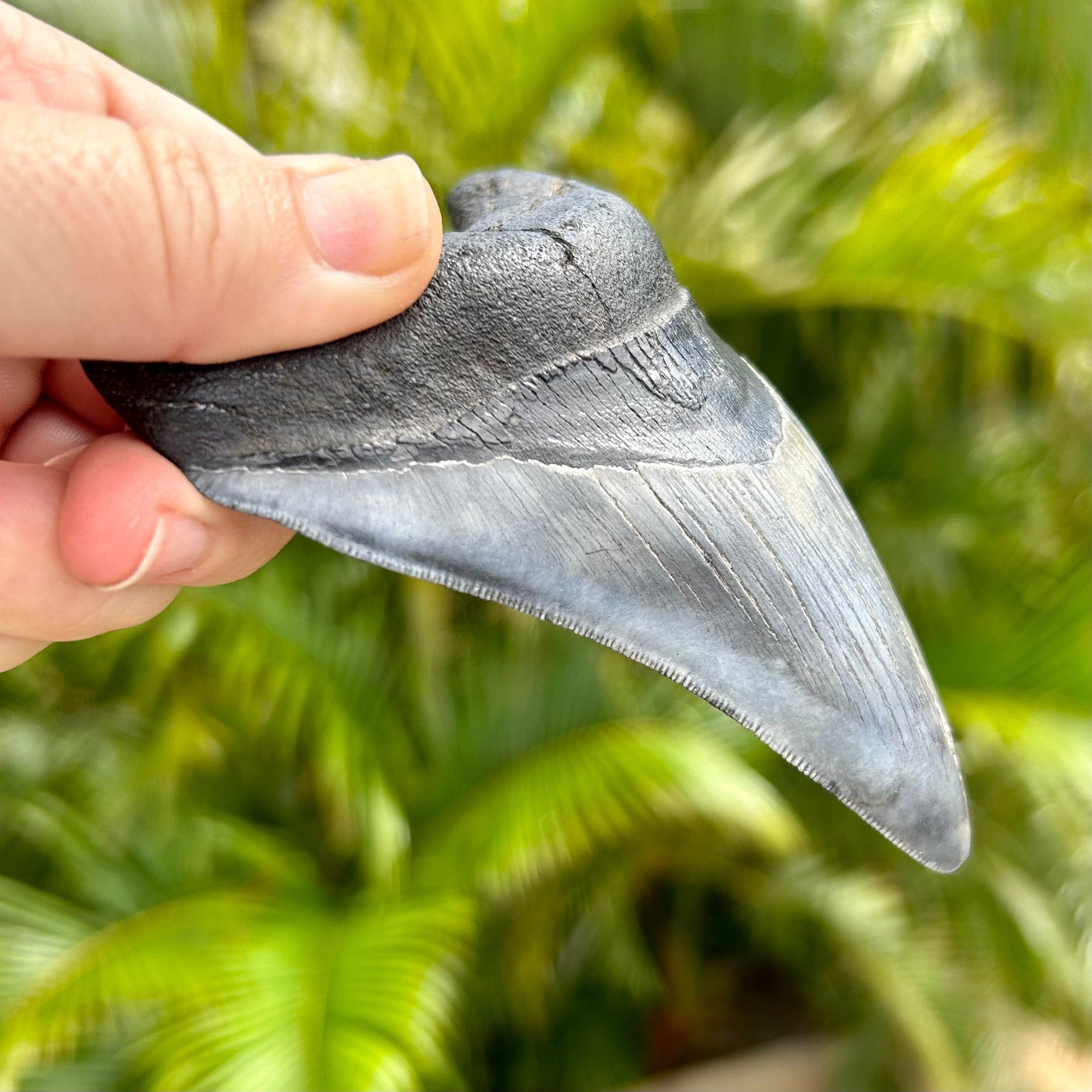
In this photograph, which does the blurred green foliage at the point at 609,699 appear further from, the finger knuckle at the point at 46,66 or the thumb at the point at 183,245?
the thumb at the point at 183,245

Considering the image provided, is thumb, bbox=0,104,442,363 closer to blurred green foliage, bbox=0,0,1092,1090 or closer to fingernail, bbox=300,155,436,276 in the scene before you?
fingernail, bbox=300,155,436,276

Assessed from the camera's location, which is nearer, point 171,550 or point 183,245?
point 183,245

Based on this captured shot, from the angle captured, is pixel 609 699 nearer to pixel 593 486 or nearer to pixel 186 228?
pixel 593 486

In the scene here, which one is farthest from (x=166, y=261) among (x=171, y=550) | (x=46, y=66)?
(x=46, y=66)

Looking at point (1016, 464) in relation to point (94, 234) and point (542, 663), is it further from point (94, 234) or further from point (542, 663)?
point (94, 234)

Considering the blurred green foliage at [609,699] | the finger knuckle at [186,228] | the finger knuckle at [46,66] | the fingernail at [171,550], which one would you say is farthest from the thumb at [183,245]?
the blurred green foliage at [609,699]

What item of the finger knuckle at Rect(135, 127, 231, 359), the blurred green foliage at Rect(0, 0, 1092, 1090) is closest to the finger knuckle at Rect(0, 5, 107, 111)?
the blurred green foliage at Rect(0, 0, 1092, 1090)

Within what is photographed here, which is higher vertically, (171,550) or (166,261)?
(166,261)
